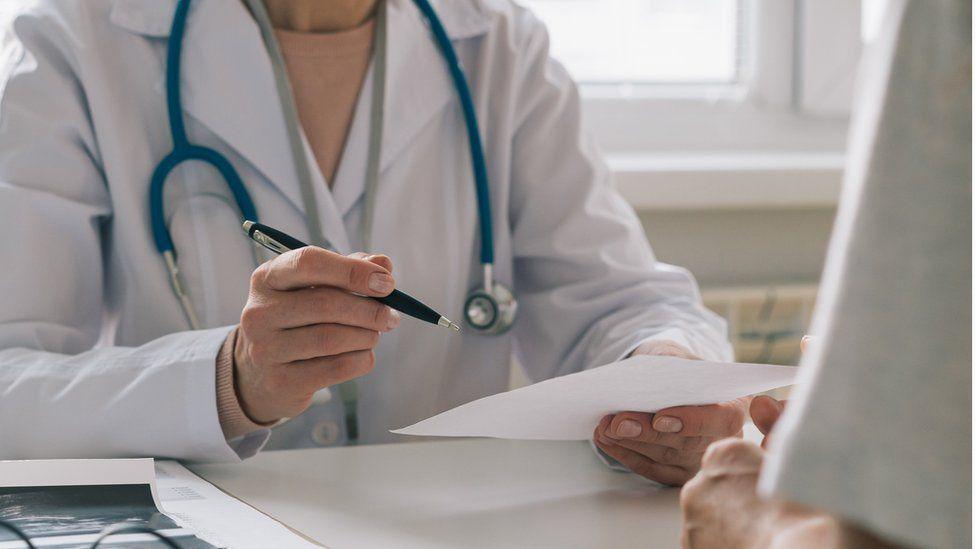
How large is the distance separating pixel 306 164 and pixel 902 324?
0.79 metres

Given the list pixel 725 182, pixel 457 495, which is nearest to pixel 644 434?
pixel 457 495

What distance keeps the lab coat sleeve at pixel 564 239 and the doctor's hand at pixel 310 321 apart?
15.1 inches

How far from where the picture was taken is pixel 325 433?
0.99m

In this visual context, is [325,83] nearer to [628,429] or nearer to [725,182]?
[628,429]

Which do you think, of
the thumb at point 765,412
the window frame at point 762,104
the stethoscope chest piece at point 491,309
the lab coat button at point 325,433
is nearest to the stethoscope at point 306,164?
the stethoscope chest piece at point 491,309

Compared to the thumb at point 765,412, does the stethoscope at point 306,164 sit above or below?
above

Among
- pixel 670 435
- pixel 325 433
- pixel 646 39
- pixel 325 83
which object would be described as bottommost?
pixel 325 433

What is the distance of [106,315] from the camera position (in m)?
1.03

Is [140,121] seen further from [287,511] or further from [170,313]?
[287,511]

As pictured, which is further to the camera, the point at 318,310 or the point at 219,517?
the point at 318,310

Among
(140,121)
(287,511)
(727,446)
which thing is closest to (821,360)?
(727,446)

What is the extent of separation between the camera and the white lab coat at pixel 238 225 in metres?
0.80

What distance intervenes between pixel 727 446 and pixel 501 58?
79cm

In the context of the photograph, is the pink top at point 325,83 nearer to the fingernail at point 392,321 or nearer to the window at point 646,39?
the fingernail at point 392,321
